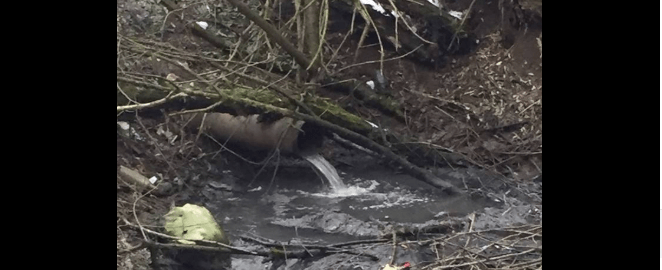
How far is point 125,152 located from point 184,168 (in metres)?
0.33

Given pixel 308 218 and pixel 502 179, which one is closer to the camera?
pixel 308 218

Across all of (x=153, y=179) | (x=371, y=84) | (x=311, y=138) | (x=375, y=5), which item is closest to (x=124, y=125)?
(x=153, y=179)

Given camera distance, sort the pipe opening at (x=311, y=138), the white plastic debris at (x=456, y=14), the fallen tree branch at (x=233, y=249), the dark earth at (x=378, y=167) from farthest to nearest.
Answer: the white plastic debris at (x=456, y=14)
the pipe opening at (x=311, y=138)
the dark earth at (x=378, y=167)
the fallen tree branch at (x=233, y=249)

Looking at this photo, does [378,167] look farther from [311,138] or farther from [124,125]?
[124,125]

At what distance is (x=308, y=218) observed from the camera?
3.20m

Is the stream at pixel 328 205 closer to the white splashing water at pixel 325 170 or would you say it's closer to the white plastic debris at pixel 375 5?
the white splashing water at pixel 325 170

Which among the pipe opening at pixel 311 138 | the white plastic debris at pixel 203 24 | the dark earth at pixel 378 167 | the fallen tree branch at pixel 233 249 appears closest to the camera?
the fallen tree branch at pixel 233 249

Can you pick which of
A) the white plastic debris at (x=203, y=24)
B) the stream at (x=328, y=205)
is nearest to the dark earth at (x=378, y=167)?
the stream at (x=328, y=205)

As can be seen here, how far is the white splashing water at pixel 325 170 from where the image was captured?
358cm

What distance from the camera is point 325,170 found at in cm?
365

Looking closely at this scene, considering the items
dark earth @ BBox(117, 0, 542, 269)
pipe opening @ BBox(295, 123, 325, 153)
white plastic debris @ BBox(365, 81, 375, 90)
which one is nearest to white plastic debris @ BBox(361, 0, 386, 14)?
dark earth @ BBox(117, 0, 542, 269)

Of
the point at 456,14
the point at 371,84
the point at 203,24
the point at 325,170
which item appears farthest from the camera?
the point at 456,14
